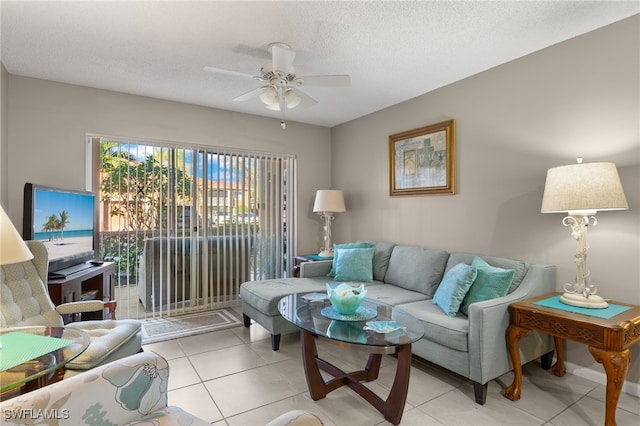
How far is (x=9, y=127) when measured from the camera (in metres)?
3.10

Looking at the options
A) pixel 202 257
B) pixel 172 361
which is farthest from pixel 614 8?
pixel 202 257

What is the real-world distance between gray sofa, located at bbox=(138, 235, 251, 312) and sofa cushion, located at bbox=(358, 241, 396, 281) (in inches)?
67.3

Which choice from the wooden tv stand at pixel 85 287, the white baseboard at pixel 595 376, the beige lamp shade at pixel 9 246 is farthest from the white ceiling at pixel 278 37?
the white baseboard at pixel 595 376

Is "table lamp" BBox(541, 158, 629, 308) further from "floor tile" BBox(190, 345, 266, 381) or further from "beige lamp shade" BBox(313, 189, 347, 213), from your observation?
"beige lamp shade" BBox(313, 189, 347, 213)

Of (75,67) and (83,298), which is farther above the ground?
(75,67)

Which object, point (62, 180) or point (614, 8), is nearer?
point (614, 8)

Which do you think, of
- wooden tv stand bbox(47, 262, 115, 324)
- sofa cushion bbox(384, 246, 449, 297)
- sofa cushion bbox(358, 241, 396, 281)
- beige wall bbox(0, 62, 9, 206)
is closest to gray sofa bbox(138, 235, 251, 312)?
wooden tv stand bbox(47, 262, 115, 324)

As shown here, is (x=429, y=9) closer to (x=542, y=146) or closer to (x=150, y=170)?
(x=542, y=146)

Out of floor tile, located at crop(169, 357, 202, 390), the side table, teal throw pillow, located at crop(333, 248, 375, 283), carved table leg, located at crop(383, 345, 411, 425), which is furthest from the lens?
the side table

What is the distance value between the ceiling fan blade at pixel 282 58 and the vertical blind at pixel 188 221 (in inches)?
83.6

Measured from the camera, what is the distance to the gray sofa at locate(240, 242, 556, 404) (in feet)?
7.05

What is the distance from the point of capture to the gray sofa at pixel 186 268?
385 centimetres

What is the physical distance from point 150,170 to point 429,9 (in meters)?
3.23

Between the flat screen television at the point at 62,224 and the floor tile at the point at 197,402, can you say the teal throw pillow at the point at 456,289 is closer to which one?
the floor tile at the point at 197,402
